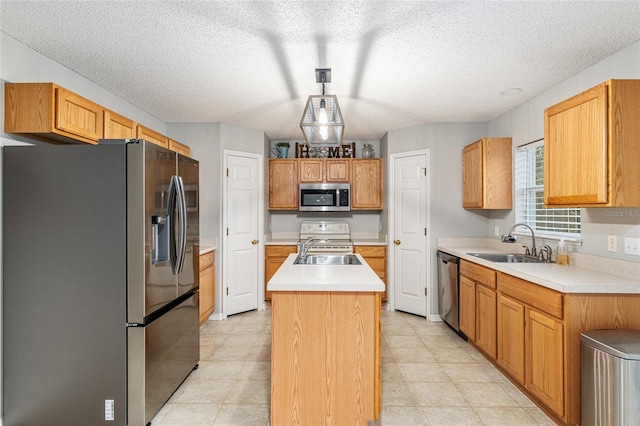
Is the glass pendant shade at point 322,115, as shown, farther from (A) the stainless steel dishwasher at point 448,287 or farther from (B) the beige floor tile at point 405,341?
(B) the beige floor tile at point 405,341

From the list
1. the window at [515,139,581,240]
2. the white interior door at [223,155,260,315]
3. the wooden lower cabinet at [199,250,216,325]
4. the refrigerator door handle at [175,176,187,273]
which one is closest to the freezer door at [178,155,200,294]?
the refrigerator door handle at [175,176,187,273]

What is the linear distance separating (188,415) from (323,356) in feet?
3.42

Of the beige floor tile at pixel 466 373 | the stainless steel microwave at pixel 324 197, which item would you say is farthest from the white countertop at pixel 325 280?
the stainless steel microwave at pixel 324 197

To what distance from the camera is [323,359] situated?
6.29 feet

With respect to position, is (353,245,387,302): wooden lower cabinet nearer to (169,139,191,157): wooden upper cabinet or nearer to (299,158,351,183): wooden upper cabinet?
(299,158,351,183): wooden upper cabinet

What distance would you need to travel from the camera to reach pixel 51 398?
1.96m

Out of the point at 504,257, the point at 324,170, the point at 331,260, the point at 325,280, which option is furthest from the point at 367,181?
the point at 325,280

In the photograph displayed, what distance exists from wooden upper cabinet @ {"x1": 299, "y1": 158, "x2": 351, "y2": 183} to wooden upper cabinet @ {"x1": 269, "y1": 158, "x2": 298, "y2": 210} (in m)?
0.13

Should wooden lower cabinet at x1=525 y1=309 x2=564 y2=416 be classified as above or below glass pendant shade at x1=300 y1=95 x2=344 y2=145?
below

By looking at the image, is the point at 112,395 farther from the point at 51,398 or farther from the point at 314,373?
the point at 314,373

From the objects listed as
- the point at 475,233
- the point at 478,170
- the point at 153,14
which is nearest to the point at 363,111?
the point at 478,170

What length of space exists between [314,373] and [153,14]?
2.22 meters

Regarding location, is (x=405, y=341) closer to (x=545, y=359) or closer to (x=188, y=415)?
(x=545, y=359)

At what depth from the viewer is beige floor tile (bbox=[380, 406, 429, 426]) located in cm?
209
